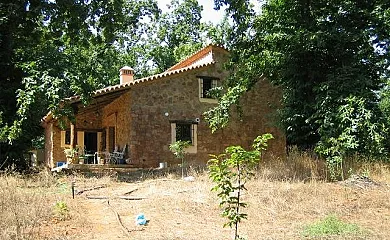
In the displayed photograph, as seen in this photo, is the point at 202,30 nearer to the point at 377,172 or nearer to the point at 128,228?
the point at 377,172

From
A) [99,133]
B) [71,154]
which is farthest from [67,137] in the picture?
[71,154]

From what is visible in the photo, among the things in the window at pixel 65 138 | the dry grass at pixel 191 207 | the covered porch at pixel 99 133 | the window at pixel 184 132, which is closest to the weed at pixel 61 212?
the dry grass at pixel 191 207

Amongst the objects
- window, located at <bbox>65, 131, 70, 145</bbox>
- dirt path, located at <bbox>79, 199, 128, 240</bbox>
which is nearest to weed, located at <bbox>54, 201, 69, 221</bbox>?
dirt path, located at <bbox>79, 199, 128, 240</bbox>

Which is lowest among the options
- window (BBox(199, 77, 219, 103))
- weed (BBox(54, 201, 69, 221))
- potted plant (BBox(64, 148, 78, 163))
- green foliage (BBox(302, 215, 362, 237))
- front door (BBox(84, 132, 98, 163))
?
green foliage (BBox(302, 215, 362, 237))

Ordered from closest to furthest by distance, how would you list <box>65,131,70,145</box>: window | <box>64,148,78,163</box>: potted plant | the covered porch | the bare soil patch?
the bare soil patch < <box>64,148,78,163</box>: potted plant < the covered porch < <box>65,131,70,145</box>: window

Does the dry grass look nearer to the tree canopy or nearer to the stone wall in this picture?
the tree canopy

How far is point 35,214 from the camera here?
7.07m

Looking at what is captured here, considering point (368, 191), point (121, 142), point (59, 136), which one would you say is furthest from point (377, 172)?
point (59, 136)

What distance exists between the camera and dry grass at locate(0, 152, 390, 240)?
6.74 m

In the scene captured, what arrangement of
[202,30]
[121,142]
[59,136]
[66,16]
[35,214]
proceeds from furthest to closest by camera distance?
[202,30], [59,136], [121,142], [66,16], [35,214]

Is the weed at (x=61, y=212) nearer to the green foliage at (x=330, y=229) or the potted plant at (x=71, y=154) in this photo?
the green foliage at (x=330, y=229)

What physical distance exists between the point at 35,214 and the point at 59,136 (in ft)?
49.8

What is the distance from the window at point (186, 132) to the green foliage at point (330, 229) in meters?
12.2

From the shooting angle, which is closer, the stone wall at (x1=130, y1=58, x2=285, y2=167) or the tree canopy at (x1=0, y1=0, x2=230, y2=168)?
the tree canopy at (x1=0, y1=0, x2=230, y2=168)
